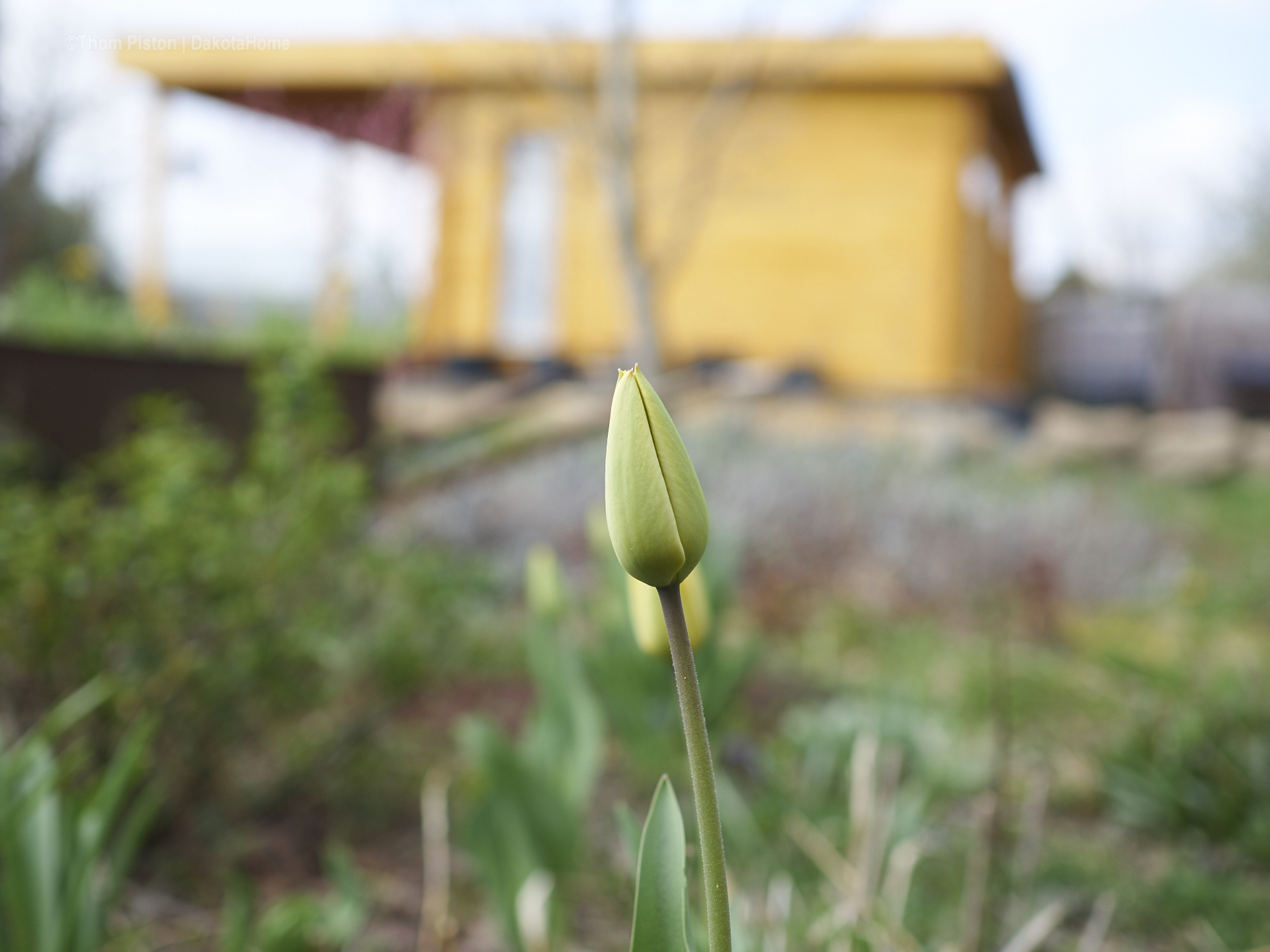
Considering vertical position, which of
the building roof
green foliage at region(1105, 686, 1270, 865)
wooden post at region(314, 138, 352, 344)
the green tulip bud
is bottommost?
green foliage at region(1105, 686, 1270, 865)

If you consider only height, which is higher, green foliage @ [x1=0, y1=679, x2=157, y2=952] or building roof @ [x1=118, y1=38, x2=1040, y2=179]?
building roof @ [x1=118, y1=38, x2=1040, y2=179]

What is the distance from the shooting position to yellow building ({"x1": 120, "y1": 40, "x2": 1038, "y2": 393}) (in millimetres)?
9133

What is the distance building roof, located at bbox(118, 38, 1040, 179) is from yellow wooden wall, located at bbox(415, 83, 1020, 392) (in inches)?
12.7

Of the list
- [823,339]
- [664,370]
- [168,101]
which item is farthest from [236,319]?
[823,339]

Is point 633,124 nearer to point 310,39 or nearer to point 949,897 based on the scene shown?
point 310,39

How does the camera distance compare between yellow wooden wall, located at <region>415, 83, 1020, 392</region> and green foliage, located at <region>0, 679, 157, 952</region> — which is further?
yellow wooden wall, located at <region>415, 83, 1020, 392</region>

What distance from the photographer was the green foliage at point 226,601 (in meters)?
1.74

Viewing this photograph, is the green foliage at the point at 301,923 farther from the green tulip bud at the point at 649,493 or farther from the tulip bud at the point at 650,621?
the green tulip bud at the point at 649,493

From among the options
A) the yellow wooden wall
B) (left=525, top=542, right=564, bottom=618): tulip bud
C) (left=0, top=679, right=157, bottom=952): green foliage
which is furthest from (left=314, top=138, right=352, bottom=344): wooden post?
(left=0, top=679, right=157, bottom=952): green foliage

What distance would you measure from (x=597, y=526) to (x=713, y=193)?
7.77 metres

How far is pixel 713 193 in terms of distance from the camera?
31.3ft

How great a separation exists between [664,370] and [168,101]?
6555mm

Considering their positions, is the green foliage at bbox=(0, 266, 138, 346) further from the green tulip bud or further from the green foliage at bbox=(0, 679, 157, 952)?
the green tulip bud

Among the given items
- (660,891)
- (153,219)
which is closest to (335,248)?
(153,219)
